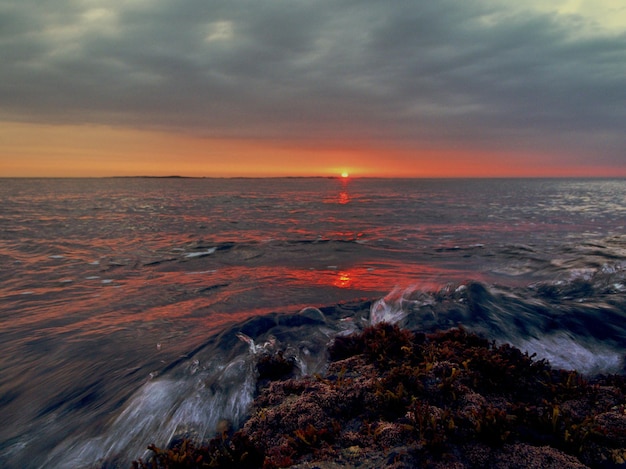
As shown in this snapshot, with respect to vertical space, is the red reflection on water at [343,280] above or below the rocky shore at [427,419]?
below

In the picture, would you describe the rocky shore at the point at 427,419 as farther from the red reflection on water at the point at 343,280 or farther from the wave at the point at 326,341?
the red reflection on water at the point at 343,280

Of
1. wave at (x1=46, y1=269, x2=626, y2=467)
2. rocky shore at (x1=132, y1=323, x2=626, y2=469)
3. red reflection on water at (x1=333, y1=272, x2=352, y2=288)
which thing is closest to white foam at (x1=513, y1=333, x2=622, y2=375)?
wave at (x1=46, y1=269, x2=626, y2=467)

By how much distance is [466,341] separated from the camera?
590 cm

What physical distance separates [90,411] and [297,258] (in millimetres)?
9894

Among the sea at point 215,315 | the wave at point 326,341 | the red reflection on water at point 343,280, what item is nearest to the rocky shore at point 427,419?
the wave at point 326,341

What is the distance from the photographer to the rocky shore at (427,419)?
333 cm

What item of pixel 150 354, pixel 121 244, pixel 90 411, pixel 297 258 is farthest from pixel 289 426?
pixel 121 244

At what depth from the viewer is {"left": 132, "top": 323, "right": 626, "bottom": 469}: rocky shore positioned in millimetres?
3330

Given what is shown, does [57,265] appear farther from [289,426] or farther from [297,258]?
[289,426]

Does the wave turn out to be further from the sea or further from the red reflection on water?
the red reflection on water

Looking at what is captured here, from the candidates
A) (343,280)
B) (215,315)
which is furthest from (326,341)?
(343,280)

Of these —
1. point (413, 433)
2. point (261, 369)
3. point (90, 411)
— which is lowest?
point (90, 411)

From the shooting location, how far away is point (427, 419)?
3676 millimetres

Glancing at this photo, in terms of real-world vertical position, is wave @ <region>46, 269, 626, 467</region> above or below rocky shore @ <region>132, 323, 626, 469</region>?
below
